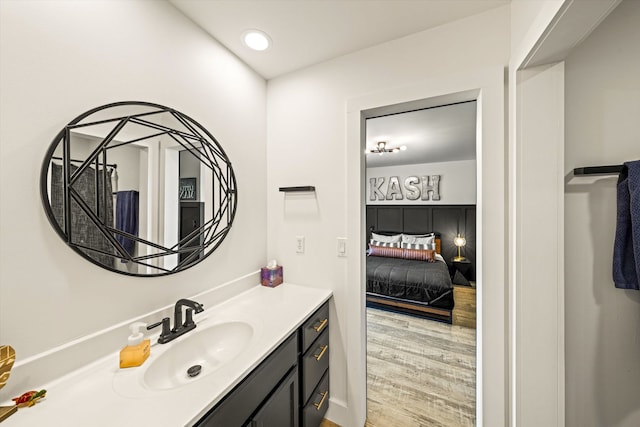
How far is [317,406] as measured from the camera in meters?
1.40

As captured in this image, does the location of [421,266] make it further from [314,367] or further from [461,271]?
[314,367]

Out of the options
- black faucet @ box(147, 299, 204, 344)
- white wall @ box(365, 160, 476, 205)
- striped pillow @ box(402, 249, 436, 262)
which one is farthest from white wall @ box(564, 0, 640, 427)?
white wall @ box(365, 160, 476, 205)

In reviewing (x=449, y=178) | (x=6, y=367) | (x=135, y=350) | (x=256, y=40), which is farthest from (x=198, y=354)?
(x=449, y=178)

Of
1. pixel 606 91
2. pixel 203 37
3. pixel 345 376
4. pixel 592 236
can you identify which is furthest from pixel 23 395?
pixel 606 91

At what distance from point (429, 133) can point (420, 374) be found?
2716 mm

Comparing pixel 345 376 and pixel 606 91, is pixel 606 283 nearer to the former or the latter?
pixel 606 91

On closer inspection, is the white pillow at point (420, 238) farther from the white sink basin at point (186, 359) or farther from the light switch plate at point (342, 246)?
the white sink basin at point (186, 359)

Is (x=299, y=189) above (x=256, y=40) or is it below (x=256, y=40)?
below

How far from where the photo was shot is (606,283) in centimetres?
103

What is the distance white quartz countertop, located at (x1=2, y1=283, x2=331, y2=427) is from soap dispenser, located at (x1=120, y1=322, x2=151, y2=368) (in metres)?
0.02

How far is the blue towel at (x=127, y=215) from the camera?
97 centimetres

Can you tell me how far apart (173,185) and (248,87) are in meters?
0.88

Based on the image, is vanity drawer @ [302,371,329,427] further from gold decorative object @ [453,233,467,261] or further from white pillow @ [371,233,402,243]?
gold decorative object @ [453,233,467,261]

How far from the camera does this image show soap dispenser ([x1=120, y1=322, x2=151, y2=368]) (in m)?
0.87
